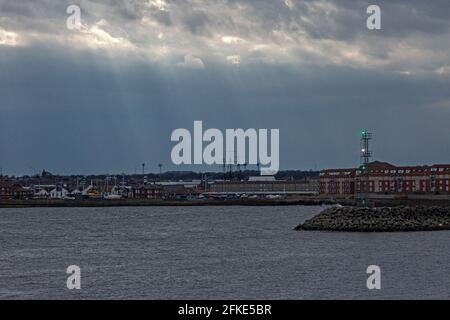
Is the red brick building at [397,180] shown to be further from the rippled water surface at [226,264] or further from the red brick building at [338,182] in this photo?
the rippled water surface at [226,264]

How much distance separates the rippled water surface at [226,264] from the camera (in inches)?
1195

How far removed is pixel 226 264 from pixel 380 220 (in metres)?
27.1

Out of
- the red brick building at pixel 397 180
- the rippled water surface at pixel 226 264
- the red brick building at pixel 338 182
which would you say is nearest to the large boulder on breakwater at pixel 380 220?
the rippled water surface at pixel 226 264

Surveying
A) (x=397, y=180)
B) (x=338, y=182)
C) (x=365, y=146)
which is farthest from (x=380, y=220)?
(x=338, y=182)

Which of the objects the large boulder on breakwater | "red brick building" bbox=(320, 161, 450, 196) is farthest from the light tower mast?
"red brick building" bbox=(320, 161, 450, 196)

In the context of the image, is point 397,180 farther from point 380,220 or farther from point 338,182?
point 380,220

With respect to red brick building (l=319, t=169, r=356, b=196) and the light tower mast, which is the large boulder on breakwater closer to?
the light tower mast

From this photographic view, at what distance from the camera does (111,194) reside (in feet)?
611

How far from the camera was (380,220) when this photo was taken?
63.2 meters

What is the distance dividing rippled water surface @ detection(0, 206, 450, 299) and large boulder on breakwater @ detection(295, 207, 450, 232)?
2.71 m

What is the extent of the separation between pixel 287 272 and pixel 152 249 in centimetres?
1471

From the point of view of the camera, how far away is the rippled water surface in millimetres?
30344
